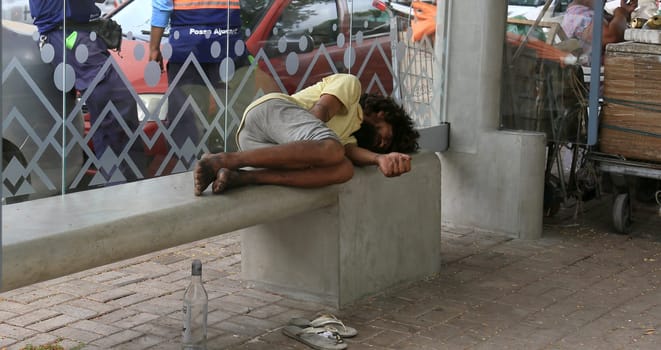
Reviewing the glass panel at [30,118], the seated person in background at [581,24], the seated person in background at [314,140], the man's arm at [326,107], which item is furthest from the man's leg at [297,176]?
the seated person in background at [581,24]

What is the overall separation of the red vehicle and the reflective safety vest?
0.11 meters

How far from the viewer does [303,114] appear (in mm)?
5469

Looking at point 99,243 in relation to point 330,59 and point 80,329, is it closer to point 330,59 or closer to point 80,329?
point 80,329

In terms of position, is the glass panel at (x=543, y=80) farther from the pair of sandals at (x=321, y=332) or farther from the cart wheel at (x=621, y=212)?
the pair of sandals at (x=321, y=332)

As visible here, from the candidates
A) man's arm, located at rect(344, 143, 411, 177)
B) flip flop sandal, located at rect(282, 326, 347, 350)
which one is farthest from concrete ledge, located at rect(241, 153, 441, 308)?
flip flop sandal, located at rect(282, 326, 347, 350)

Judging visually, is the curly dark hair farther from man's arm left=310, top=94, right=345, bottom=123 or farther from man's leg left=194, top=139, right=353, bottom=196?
man's leg left=194, top=139, right=353, bottom=196

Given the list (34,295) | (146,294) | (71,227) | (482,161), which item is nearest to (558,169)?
(482,161)

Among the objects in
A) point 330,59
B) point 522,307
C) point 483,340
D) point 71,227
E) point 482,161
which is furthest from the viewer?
point 482,161

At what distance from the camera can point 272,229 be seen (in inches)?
233

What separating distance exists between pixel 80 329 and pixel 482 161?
3.52 m

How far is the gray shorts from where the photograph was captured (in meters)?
5.36

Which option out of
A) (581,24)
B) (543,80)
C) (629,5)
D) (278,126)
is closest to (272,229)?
(278,126)

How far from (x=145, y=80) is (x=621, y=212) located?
3.96 m

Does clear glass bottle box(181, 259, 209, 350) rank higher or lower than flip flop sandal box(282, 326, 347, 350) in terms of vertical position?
higher
